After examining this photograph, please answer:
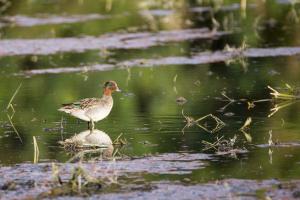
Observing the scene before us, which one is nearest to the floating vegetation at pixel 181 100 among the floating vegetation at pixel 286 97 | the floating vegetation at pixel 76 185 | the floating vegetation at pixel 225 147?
the floating vegetation at pixel 286 97

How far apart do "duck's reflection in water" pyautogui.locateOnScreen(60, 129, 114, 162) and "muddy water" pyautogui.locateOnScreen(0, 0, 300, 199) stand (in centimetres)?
9

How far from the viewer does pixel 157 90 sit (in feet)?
54.0

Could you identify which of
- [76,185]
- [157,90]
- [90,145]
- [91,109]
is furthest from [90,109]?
[76,185]

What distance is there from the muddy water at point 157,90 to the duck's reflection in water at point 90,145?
0.30 feet

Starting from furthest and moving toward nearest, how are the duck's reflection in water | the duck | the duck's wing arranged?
the duck's wing → the duck → the duck's reflection in water

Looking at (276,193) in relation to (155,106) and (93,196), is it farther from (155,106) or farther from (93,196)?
(155,106)

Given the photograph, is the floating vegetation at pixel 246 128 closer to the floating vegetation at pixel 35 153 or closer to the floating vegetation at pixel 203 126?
the floating vegetation at pixel 203 126

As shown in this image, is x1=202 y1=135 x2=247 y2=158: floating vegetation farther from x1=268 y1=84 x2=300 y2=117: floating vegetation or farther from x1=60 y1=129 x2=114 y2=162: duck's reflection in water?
x1=268 y1=84 x2=300 y2=117: floating vegetation

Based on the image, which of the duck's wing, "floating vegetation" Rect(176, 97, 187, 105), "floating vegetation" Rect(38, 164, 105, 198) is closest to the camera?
"floating vegetation" Rect(38, 164, 105, 198)

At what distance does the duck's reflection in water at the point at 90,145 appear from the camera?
37.4 ft

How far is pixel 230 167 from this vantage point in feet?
34.3

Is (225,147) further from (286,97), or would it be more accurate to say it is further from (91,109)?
(286,97)

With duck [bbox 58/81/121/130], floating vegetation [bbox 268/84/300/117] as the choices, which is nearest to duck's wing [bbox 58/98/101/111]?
duck [bbox 58/81/121/130]

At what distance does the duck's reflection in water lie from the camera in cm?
1139
